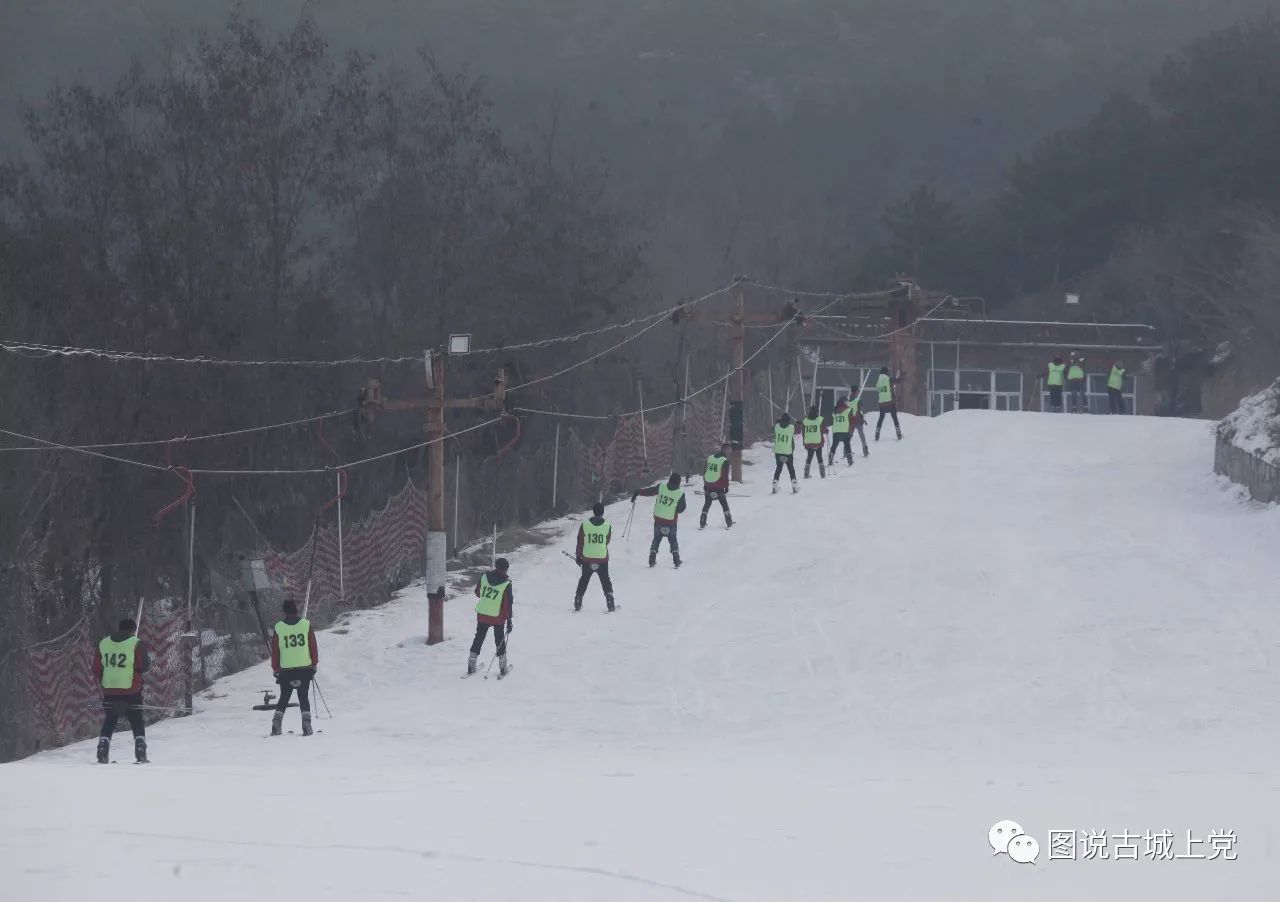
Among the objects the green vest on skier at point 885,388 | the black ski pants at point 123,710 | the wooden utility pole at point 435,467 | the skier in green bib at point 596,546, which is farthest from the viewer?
the green vest on skier at point 885,388

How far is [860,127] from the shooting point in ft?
429

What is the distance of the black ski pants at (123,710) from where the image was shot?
56.6 ft

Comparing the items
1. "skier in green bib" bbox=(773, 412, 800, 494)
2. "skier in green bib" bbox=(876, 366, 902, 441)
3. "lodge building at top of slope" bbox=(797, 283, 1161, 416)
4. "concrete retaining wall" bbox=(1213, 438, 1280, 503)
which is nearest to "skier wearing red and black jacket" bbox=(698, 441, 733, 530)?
"skier in green bib" bbox=(773, 412, 800, 494)

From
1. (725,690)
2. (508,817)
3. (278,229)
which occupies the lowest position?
(725,690)

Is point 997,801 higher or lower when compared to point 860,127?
lower

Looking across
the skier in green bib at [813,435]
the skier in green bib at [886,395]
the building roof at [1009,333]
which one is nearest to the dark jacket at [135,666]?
the skier in green bib at [813,435]

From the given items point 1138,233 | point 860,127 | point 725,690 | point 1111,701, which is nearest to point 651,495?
point 725,690

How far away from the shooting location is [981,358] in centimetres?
6262

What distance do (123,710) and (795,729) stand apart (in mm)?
7380

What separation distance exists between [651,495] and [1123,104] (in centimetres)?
5416

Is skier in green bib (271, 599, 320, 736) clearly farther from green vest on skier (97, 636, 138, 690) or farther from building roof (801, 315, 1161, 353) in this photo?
building roof (801, 315, 1161, 353)

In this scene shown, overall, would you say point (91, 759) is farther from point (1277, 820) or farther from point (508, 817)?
point (1277, 820)

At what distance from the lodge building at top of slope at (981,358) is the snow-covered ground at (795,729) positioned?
2345 cm

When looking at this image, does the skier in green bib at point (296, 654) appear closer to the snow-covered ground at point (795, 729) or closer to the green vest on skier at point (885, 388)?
the snow-covered ground at point (795, 729)
